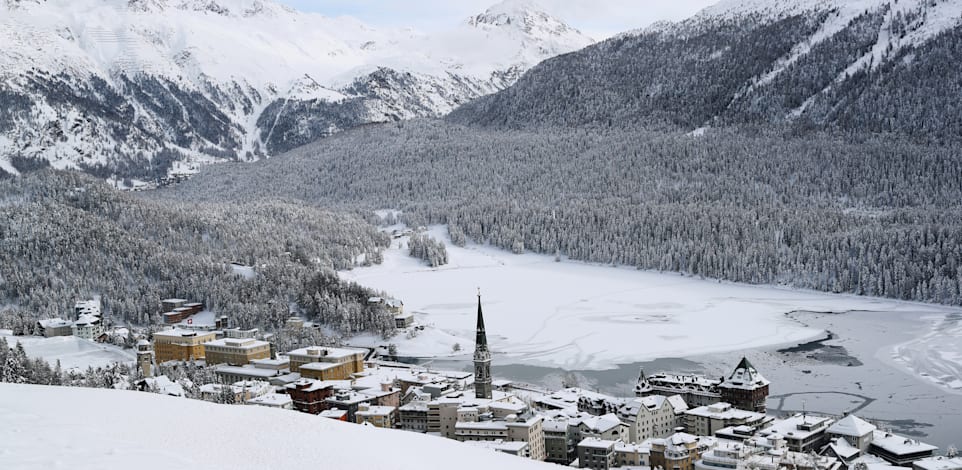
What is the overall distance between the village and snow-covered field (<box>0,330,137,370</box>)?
379 cm

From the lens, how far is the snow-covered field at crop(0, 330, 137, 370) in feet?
231

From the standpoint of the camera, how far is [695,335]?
81.6m

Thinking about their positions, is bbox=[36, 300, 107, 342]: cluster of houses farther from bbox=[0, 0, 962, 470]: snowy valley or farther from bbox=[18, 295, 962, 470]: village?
bbox=[18, 295, 962, 470]: village

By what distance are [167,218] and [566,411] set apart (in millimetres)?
87497

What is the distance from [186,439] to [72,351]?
6244 cm

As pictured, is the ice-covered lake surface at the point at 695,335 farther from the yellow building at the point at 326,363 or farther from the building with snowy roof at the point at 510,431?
the building with snowy roof at the point at 510,431

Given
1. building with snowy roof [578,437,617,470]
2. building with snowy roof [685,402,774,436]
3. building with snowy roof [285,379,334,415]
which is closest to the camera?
building with snowy roof [578,437,617,470]

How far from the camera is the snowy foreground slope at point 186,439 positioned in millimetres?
15742

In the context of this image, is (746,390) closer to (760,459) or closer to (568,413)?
(568,413)

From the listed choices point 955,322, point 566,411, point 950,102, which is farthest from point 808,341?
point 950,102

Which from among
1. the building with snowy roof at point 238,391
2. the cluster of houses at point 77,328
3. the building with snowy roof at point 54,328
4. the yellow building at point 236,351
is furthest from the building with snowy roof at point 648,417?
the building with snowy roof at point 54,328

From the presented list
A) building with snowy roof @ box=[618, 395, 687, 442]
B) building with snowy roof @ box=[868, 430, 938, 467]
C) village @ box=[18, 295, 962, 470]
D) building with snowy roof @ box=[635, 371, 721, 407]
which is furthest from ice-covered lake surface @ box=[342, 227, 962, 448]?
building with snowy roof @ box=[618, 395, 687, 442]

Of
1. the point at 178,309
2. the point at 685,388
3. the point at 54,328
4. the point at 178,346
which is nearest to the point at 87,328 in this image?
the point at 54,328

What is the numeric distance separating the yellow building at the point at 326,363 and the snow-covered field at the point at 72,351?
13.0 metres
